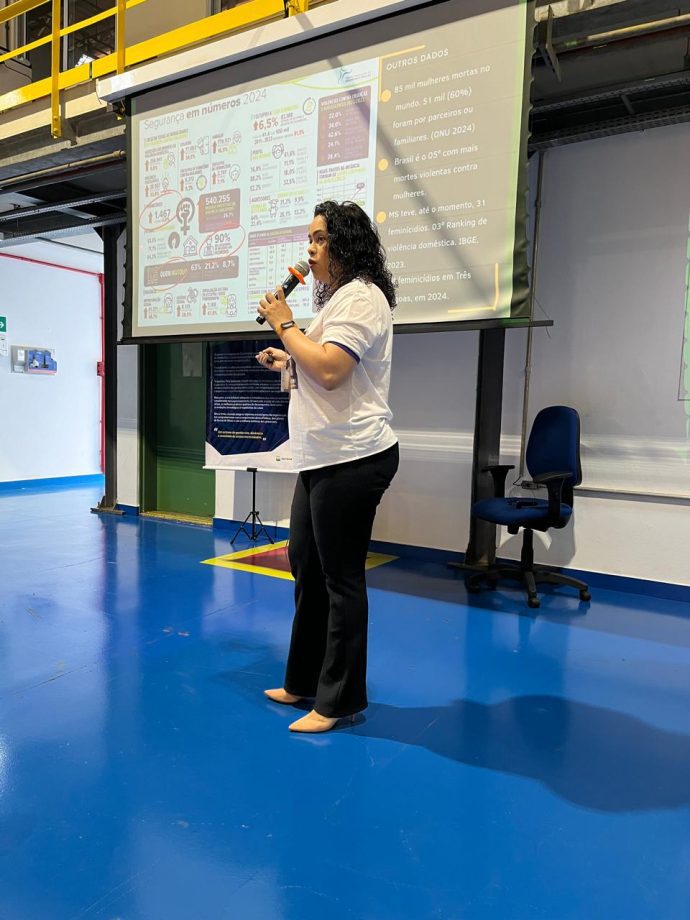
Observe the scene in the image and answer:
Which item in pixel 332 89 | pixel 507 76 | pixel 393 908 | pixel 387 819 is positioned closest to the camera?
pixel 393 908

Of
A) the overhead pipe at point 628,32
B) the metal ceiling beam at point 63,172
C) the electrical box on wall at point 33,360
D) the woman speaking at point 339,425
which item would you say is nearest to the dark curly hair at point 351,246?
the woman speaking at point 339,425

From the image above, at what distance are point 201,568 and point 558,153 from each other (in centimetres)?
336

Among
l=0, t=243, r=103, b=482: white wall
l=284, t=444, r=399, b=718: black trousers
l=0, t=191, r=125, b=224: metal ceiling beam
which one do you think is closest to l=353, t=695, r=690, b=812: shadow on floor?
l=284, t=444, r=399, b=718: black trousers

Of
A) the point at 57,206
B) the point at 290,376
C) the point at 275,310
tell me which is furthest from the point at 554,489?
the point at 57,206

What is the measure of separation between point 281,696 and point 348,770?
459mm

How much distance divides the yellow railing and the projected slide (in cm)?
30

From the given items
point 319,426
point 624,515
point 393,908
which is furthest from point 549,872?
point 624,515

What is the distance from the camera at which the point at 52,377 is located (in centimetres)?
763

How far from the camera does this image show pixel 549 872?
137 cm

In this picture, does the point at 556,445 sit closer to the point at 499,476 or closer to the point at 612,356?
the point at 499,476

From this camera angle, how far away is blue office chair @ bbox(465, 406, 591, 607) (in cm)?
331

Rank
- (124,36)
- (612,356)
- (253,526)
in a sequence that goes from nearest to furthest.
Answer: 1. (612,356)
2. (124,36)
3. (253,526)

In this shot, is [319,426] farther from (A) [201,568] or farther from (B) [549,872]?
(A) [201,568]

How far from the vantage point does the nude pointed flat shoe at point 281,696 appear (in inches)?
83.8
